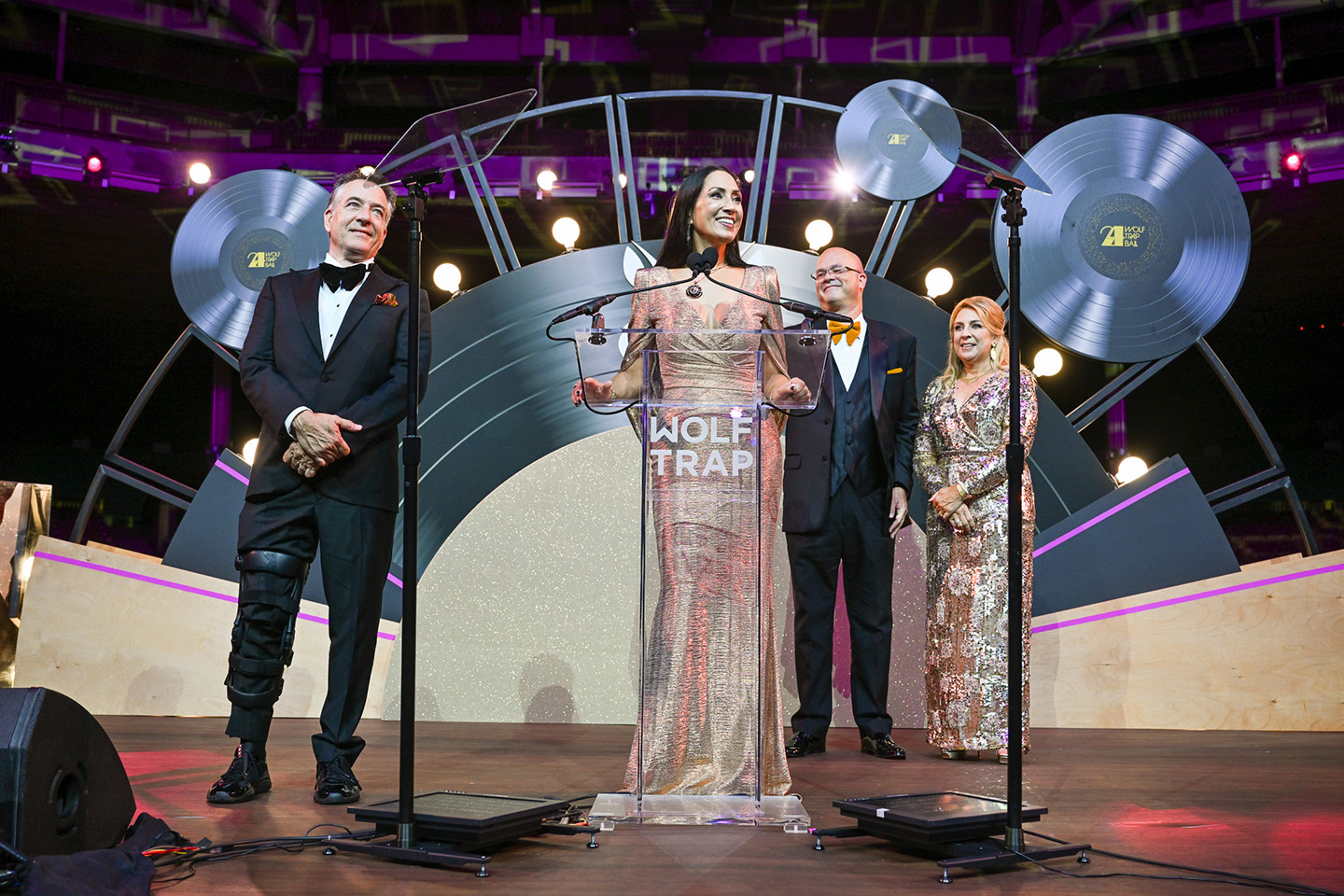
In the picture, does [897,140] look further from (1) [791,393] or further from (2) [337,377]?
(2) [337,377]

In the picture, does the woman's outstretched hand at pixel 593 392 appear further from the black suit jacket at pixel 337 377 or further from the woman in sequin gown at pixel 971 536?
the woman in sequin gown at pixel 971 536

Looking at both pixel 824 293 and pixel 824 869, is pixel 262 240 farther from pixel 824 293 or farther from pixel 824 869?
pixel 824 869

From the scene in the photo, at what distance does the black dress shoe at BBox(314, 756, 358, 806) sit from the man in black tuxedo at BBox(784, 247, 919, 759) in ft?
4.86

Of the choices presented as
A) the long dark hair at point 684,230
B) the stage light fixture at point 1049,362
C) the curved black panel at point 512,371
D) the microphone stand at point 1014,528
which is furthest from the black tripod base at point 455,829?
the stage light fixture at point 1049,362

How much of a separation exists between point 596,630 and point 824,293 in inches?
59.9

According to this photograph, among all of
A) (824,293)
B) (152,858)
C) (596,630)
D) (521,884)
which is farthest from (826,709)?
(152,858)

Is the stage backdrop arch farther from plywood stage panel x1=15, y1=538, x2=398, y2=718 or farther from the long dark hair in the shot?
the long dark hair

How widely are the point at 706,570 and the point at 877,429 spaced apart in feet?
4.47

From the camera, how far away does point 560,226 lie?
4996 mm

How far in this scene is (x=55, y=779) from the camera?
185 centimetres

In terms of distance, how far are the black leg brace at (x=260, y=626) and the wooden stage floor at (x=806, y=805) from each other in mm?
251

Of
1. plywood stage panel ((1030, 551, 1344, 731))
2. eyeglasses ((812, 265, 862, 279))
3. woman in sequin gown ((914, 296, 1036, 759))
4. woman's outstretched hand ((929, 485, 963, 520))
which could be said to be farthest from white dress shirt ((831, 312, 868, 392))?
plywood stage panel ((1030, 551, 1344, 731))

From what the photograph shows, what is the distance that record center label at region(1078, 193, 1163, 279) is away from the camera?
4.26 metres

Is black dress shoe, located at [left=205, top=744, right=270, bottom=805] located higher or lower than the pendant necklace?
lower
